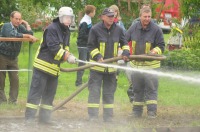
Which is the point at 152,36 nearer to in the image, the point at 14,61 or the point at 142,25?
the point at 142,25

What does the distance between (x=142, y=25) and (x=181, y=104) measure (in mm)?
1981

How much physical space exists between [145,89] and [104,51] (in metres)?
1.04

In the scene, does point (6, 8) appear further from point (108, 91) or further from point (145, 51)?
point (108, 91)

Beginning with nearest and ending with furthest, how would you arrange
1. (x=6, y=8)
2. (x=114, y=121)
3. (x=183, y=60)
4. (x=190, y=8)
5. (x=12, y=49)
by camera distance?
(x=114, y=121) → (x=190, y=8) → (x=12, y=49) → (x=183, y=60) → (x=6, y=8)

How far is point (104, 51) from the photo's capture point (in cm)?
859

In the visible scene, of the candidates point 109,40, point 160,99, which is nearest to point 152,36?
point 109,40

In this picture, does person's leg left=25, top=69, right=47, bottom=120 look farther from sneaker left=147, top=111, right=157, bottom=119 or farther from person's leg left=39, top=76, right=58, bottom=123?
sneaker left=147, top=111, right=157, bottom=119

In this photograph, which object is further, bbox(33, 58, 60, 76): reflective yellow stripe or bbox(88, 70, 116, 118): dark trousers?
bbox(88, 70, 116, 118): dark trousers

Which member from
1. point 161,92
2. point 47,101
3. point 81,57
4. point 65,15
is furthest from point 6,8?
point 65,15

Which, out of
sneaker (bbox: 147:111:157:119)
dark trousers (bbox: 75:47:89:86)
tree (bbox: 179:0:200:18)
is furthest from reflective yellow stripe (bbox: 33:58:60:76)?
dark trousers (bbox: 75:47:89:86)

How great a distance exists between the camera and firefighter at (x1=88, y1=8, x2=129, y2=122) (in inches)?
335

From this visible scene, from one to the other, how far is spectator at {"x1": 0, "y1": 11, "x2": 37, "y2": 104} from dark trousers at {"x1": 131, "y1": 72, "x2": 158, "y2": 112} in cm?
185

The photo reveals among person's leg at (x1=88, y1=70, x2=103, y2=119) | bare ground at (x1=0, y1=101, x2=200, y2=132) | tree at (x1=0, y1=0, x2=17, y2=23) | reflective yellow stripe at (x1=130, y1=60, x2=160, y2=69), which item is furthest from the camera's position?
tree at (x1=0, y1=0, x2=17, y2=23)

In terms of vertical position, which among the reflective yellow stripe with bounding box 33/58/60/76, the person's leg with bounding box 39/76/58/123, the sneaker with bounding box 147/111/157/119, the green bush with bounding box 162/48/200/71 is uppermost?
the reflective yellow stripe with bounding box 33/58/60/76
